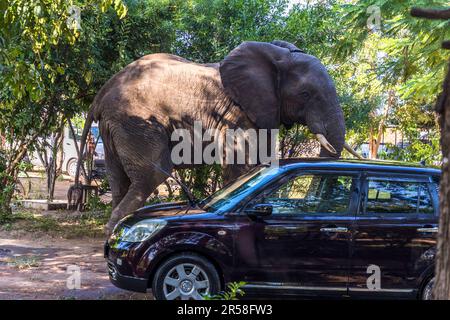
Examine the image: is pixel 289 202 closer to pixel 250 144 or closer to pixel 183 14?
pixel 250 144

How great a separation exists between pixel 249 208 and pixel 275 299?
2.91 ft

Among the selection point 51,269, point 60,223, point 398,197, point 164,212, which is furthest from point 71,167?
point 398,197

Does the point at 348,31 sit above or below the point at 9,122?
above

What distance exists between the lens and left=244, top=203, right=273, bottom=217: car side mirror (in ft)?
19.8

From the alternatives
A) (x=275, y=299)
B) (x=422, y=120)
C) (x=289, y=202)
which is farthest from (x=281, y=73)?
(x=422, y=120)

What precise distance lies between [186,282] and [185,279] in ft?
0.10

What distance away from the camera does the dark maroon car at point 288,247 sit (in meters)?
5.98

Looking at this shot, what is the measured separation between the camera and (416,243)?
610 cm

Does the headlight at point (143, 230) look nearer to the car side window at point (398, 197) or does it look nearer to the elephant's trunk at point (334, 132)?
the car side window at point (398, 197)

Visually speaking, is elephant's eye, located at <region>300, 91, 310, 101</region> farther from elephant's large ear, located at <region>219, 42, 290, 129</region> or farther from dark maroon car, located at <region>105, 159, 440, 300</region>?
dark maroon car, located at <region>105, 159, 440, 300</region>

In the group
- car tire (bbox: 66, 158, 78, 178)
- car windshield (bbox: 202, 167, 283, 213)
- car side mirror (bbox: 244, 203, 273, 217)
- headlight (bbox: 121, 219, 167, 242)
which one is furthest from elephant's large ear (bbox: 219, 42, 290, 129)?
car tire (bbox: 66, 158, 78, 178)

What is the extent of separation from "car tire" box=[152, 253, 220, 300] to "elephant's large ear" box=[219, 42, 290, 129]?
166 inches

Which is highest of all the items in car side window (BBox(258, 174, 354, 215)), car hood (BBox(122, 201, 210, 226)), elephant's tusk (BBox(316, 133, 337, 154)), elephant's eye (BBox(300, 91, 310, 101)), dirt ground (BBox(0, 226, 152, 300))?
elephant's eye (BBox(300, 91, 310, 101))

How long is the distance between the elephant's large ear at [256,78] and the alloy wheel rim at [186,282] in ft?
13.9
